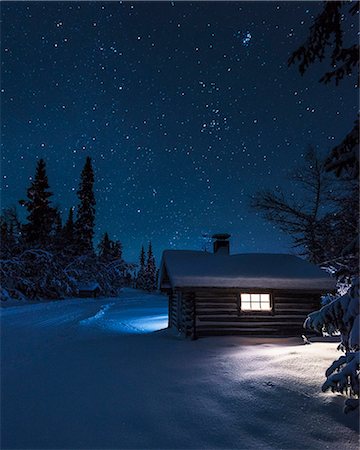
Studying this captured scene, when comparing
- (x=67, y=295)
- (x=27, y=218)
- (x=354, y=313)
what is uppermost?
(x=27, y=218)

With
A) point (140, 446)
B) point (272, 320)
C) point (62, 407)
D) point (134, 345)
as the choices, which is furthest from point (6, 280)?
point (140, 446)

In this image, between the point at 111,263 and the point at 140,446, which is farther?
the point at 111,263

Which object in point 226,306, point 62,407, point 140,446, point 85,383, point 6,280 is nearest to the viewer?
point 140,446

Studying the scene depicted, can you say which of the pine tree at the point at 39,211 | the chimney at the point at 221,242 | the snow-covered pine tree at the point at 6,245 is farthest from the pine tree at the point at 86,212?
the chimney at the point at 221,242

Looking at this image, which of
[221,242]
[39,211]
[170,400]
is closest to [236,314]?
[221,242]

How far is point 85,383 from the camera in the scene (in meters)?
7.71

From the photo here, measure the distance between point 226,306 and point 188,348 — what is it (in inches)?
121

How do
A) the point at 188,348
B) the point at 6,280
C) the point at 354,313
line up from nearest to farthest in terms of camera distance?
the point at 354,313 → the point at 188,348 → the point at 6,280

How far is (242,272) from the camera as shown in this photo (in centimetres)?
1493

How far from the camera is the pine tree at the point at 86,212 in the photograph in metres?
54.5

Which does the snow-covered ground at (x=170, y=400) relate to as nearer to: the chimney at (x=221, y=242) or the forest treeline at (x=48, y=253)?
the chimney at (x=221, y=242)

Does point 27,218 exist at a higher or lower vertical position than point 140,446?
higher

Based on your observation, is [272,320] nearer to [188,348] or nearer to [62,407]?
[188,348]

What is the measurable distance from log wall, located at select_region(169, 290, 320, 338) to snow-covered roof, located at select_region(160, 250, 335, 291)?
461 mm
